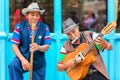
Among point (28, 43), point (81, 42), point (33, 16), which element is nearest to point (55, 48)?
point (28, 43)

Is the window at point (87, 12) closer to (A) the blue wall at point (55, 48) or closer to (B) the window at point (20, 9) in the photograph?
(A) the blue wall at point (55, 48)

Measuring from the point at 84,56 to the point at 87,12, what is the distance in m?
1.73

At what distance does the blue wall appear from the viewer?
6191 mm

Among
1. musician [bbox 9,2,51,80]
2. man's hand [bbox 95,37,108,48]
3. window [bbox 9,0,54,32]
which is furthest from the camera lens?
window [bbox 9,0,54,32]

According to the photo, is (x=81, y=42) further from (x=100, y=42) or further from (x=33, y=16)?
(x=33, y=16)

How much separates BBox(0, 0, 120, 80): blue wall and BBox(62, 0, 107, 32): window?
11cm

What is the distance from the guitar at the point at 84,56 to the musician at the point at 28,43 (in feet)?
2.02

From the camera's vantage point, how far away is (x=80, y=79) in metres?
4.73

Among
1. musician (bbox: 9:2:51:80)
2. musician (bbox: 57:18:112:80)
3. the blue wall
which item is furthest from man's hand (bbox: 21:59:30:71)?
the blue wall

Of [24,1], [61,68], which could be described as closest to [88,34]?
[61,68]

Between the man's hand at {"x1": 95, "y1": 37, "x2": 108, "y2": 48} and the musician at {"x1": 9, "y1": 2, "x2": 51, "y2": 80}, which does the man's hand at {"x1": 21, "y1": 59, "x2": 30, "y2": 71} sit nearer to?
the musician at {"x1": 9, "y1": 2, "x2": 51, "y2": 80}

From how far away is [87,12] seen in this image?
20.4 ft

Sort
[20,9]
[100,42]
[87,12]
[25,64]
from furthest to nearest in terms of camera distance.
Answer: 1. [20,9]
2. [87,12]
3. [25,64]
4. [100,42]

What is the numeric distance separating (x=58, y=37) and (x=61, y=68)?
1.48 meters
